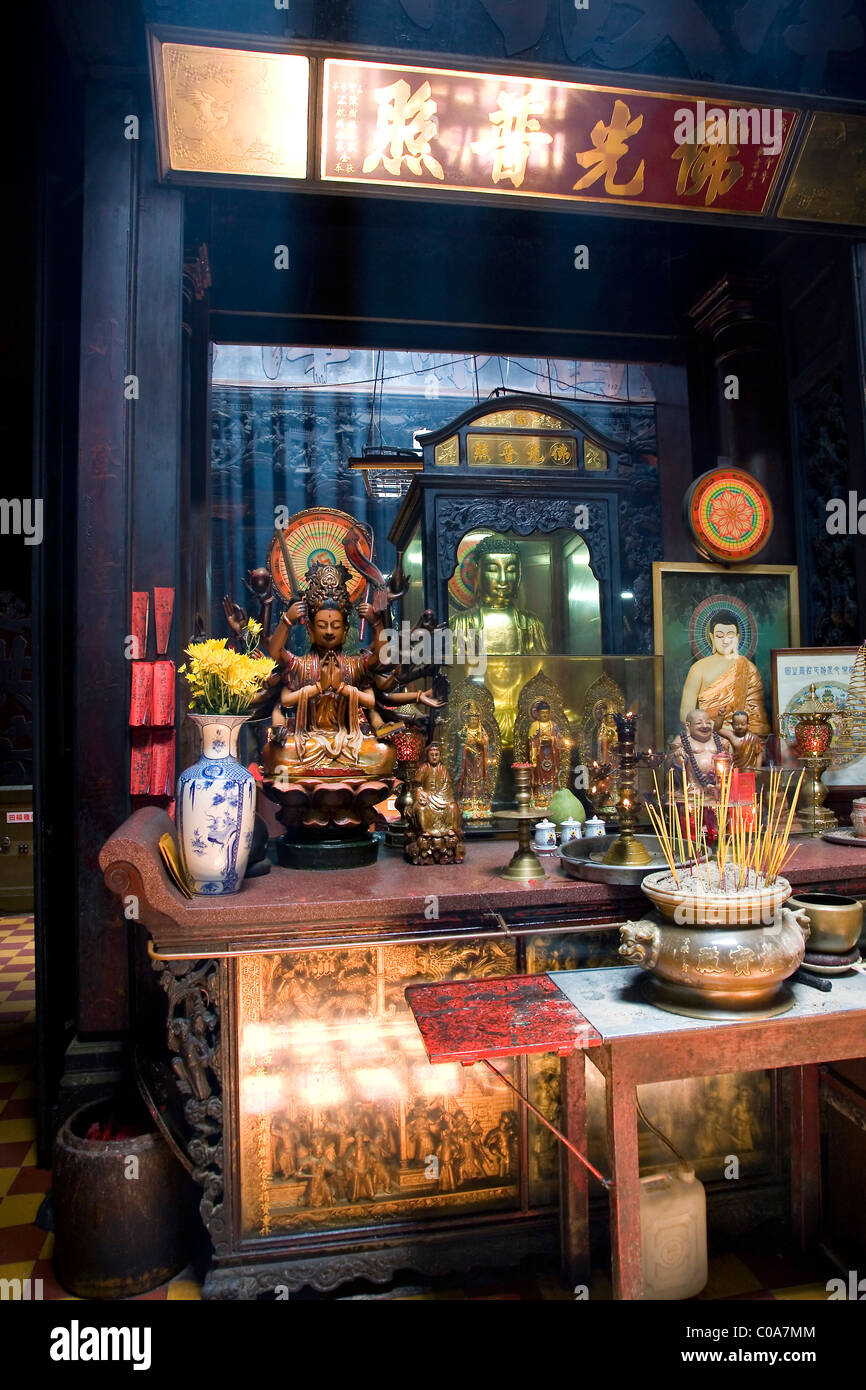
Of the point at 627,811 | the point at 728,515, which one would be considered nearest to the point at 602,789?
the point at 627,811

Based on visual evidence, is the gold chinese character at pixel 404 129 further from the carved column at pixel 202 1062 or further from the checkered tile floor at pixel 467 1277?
the checkered tile floor at pixel 467 1277

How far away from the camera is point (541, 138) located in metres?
3.26

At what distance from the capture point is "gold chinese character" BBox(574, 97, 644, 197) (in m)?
3.25

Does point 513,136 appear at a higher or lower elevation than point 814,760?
higher

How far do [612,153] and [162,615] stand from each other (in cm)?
264

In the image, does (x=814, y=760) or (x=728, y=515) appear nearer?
(x=814, y=760)

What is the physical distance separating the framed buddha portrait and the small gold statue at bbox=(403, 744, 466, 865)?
5.35ft

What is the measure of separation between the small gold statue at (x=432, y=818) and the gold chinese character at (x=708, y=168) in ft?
8.79

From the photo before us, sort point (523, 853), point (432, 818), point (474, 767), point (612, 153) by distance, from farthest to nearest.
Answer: point (474, 767), point (612, 153), point (432, 818), point (523, 853)

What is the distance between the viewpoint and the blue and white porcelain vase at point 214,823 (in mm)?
2352

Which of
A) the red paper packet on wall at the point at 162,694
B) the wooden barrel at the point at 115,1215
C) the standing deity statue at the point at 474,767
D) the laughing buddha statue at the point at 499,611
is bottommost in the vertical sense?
the wooden barrel at the point at 115,1215

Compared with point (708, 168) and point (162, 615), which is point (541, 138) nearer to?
point (708, 168)

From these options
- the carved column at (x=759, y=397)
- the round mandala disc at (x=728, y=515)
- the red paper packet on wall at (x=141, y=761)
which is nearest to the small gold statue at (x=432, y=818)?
the red paper packet on wall at (x=141, y=761)

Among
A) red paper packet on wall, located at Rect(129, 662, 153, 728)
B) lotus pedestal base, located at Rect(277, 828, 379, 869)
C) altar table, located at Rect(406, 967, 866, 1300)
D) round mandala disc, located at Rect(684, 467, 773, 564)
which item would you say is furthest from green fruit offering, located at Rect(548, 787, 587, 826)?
red paper packet on wall, located at Rect(129, 662, 153, 728)
